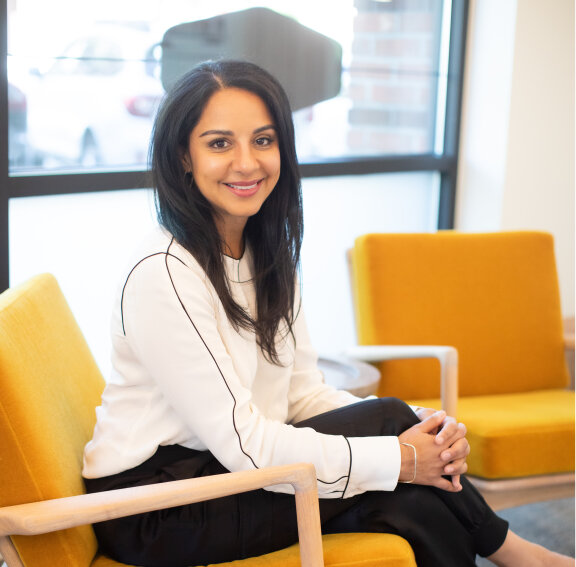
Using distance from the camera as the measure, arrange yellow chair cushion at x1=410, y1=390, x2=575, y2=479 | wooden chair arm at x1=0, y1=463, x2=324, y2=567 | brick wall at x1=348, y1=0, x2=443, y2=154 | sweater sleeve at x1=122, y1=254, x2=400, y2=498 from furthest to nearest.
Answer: brick wall at x1=348, y1=0, x2=443, y2=154
yellow chair cushion at x1=410, y1=390, x2=575, y2=479
sweater sleeve at x1=122, y1=254, x2=400, y2=498
wooden chair arm at x1=0, y1=463, x2=324, y2=567

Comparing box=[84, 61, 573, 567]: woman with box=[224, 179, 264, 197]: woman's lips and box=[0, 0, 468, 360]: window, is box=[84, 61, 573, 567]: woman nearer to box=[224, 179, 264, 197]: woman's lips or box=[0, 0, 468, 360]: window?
box=[224, 179, 264, 197]: woman's lips

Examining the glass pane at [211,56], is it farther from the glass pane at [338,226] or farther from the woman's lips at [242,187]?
the woman's lips at [242,187]

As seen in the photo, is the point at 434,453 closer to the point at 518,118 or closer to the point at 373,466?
the point at 373,466

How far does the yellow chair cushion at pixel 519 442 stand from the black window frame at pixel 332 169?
1116 millimetres

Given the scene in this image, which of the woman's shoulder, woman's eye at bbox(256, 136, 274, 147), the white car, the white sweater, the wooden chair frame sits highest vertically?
the white car

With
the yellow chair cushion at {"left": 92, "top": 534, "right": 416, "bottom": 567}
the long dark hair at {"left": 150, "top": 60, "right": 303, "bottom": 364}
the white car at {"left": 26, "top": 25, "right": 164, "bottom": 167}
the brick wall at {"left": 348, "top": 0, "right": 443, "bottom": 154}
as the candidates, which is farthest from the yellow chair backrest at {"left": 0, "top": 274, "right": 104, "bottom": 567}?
the brick wall at {"left": 348, "top": 0, "right": 443, "bottom": 154}

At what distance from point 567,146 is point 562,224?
0.36 metres

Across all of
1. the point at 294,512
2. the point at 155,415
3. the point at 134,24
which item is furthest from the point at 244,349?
the point at 134,24

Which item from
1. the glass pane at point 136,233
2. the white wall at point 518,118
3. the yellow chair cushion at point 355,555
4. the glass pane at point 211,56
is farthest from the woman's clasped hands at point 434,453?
the white wall at point 518,118

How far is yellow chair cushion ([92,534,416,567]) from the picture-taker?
1.44 meters

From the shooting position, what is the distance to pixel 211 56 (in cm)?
276

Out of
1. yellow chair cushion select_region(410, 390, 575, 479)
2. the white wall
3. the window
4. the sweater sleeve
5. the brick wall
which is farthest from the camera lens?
the white wall

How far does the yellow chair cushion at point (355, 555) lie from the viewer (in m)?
1.44

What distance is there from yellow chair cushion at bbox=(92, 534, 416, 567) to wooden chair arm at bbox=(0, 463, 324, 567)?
8 centimetres
